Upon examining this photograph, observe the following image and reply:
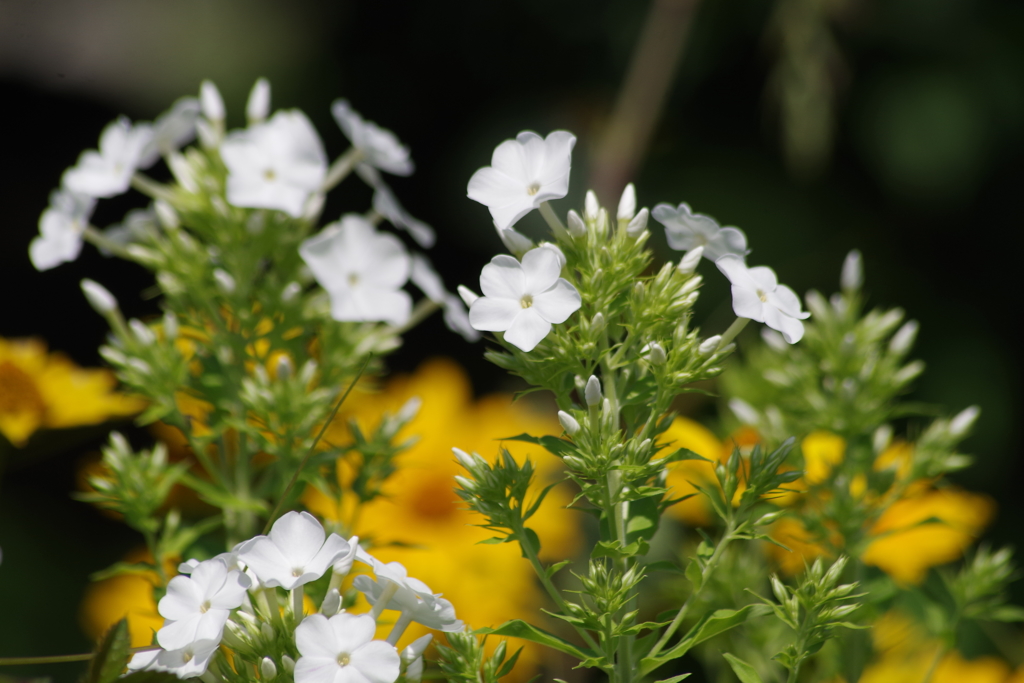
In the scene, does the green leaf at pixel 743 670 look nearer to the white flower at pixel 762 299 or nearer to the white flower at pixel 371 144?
the white flower at pixel 762 299

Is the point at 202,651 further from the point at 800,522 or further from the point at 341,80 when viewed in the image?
the point at 341,80

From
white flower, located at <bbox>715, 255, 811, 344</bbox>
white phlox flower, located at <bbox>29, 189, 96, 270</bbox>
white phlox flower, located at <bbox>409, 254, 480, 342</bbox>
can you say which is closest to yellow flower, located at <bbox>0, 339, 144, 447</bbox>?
white phlox flower, located at <bbox>29, 189, 96, 270</bbox>

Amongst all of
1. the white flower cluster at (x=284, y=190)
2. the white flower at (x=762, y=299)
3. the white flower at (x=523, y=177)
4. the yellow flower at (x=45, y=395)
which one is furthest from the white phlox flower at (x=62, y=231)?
the white flower at (x=762, y=299)

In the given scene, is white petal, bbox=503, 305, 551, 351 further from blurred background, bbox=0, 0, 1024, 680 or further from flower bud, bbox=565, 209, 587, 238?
blurred background, bbox=0, 0, 1024, 680

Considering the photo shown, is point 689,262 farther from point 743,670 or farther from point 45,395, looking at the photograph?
point 45,395

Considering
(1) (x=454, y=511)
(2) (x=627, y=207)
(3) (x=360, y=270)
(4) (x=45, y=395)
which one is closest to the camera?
(2) (x=627, y=207)

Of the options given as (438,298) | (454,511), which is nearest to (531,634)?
(438,298)
